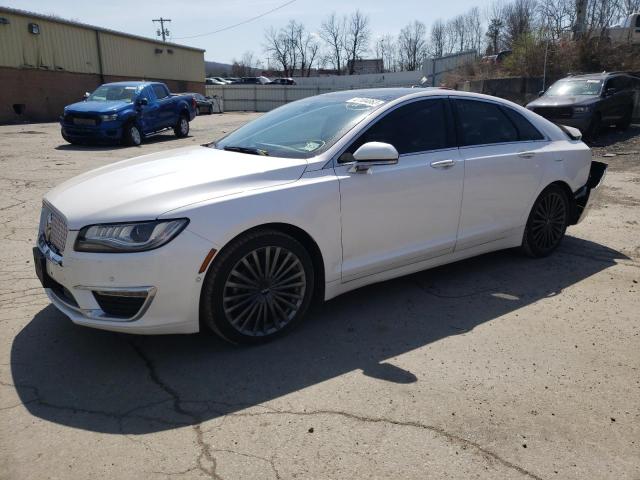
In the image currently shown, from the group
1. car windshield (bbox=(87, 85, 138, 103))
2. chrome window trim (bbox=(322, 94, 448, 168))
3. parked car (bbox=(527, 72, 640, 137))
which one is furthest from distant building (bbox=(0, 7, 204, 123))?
chrome window trim (bbox=(322, 94, 448, 168))

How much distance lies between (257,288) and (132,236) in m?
0.83

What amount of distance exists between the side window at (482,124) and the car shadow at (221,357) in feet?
4.11

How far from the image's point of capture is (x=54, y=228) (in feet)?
11.0

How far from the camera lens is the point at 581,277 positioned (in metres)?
4.80

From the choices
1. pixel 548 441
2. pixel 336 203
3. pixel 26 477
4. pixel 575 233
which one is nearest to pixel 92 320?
pixel 26 477

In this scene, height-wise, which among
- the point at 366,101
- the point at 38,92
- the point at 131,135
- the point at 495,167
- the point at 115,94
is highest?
the point at 38,92

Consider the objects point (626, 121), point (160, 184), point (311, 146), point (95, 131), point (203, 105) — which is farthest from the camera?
point (203, 105)

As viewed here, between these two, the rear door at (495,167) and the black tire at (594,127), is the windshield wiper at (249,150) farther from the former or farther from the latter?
the black tire at (594,127)

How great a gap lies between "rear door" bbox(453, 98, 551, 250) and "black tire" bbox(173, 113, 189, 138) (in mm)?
14219

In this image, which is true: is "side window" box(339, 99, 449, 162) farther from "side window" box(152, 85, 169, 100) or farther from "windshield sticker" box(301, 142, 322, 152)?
"side window" box(152, 85, 169, 100)

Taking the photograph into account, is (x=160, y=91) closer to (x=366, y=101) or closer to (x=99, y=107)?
(x=99, y=107)

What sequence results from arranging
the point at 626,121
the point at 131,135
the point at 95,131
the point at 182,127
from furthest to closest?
the point at 182,127 < the point at 626,121 < the point at 131,135 < the point at 95,131

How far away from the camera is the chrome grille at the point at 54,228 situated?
318cm

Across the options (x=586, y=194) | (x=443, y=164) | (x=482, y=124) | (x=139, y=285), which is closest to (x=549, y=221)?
(x=586, y=194)
